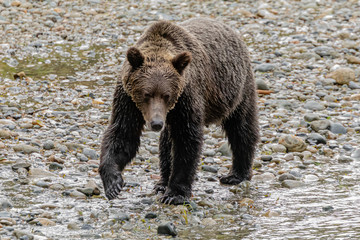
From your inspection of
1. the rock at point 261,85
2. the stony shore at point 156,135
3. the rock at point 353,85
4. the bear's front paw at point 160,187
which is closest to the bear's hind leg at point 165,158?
the bear's front paw at point 160,187

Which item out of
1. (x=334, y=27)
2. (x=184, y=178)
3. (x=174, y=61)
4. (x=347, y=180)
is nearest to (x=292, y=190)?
(x=347, y=180)

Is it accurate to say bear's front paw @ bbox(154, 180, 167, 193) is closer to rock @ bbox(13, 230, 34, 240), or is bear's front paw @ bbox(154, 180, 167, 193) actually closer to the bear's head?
the bear's head

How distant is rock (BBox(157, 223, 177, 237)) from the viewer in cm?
596

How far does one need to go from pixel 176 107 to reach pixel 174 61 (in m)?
0.57

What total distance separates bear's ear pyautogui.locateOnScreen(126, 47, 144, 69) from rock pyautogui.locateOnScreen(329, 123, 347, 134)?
4.46m

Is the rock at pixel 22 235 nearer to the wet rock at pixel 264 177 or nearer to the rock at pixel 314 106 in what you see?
the wet rock at pixel 264 177

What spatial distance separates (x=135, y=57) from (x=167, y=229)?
67.9 inches

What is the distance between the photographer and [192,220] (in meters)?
6.43

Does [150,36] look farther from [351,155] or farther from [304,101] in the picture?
[304,101]

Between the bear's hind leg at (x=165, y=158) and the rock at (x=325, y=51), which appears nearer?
the bear's hind leg at (x=165, y=158)

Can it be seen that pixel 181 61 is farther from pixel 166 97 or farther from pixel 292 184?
pixel 292 184

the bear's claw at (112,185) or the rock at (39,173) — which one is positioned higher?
the bear's claw at (112,185)

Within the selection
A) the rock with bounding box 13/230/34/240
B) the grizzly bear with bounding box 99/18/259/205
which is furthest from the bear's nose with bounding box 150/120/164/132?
the rock with bounding box 13/230/34/240

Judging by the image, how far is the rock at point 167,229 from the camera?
596 centimetres
